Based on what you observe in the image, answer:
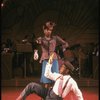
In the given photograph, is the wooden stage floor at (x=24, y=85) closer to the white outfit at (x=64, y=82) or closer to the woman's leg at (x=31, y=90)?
the woman's leg at (x=31, y=90)

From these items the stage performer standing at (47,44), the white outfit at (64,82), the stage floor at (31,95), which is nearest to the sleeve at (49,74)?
the white outfit at (64,82)

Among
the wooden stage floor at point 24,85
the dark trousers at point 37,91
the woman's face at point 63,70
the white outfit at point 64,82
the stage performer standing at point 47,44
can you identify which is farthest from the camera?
the wooden stage floor at point 24,85

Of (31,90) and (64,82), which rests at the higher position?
(64,82)

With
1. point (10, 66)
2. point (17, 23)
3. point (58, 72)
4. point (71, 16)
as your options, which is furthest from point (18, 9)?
point (58, 72)

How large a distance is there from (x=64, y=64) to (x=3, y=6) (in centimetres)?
752

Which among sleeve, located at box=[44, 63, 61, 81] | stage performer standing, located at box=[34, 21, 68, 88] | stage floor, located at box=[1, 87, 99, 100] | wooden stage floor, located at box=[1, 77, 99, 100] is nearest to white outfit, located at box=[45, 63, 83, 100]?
sleeve, located at box=[44, 63, 61, 81]

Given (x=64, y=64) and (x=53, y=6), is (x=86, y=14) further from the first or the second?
(x=64, y=64)

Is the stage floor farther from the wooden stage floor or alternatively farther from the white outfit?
the white outfit

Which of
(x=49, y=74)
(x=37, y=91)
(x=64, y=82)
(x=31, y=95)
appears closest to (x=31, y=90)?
(x=37, y=91)

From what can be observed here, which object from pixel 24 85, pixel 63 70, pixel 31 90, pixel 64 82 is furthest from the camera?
pixel 24 85

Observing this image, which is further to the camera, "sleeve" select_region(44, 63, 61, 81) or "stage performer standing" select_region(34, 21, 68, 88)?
"stage performer standing" select_region(34, 21, 68, 88)

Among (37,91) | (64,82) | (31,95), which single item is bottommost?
(31,95)

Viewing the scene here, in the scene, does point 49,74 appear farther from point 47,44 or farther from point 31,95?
point 31,95

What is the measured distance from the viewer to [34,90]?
653 centimetres
